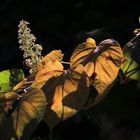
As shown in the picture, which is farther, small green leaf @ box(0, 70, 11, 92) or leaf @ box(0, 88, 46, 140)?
small green leaf @ box(0, 70, 11, 92)

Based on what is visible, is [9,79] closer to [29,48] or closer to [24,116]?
[29,48]

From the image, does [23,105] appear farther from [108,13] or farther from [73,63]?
[108,13]

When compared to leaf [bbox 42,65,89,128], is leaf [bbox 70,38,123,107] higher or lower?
higher

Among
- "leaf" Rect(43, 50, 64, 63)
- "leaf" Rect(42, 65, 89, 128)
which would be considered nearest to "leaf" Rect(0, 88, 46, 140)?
"leaf" Rect(42, 65, 89, 128)

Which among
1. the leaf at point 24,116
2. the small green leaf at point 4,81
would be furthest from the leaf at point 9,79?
the leaf at point 24,116

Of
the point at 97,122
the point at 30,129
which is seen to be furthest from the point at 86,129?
the point at 30,129

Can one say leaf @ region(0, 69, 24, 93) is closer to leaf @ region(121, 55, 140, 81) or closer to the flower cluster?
the flower cluster
